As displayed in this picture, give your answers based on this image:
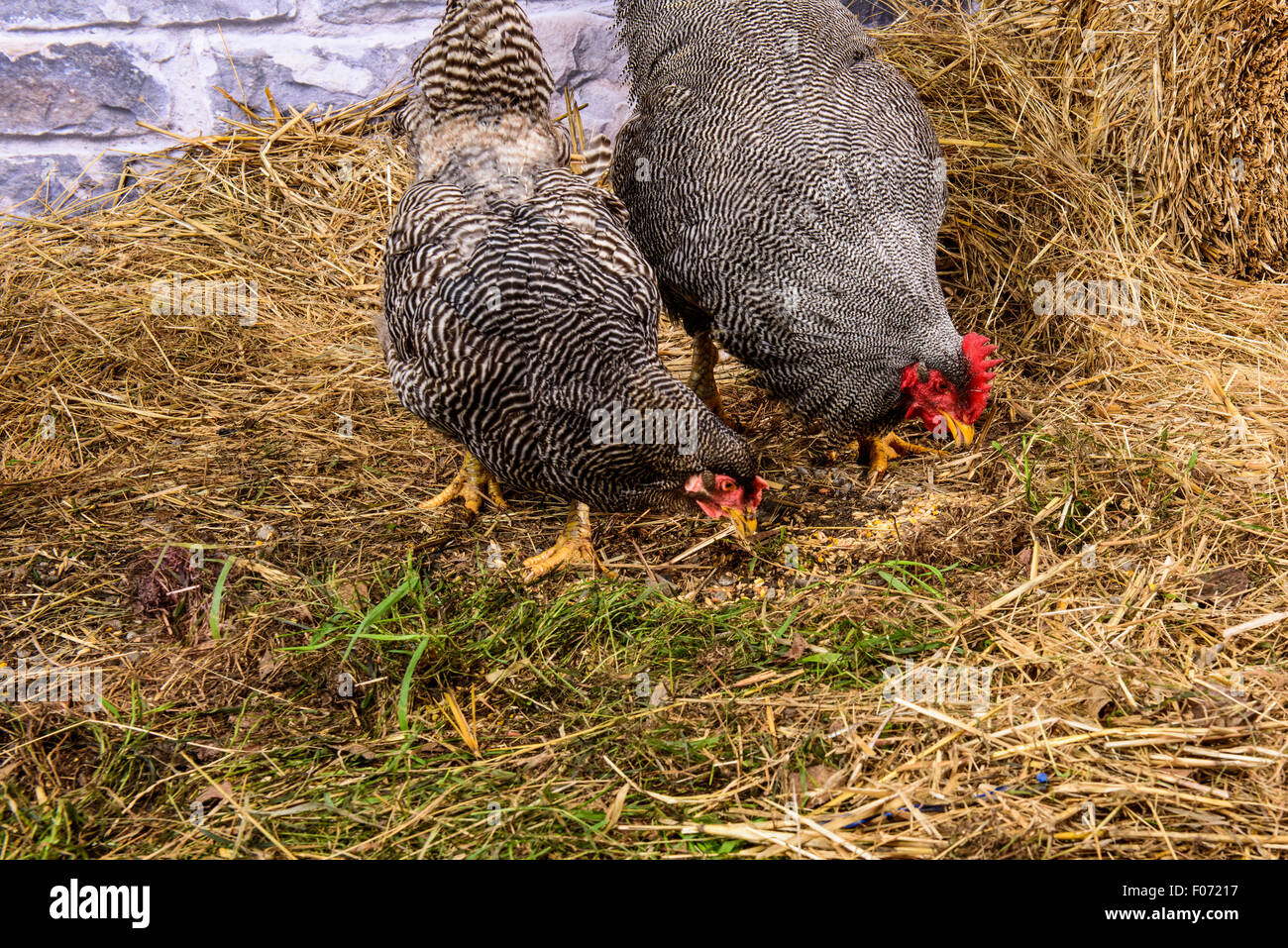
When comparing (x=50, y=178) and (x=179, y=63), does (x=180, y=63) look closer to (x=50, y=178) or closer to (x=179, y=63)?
(x=179, y=63)

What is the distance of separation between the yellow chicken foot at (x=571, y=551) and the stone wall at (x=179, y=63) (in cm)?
268

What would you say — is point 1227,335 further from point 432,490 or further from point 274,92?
point 274,92

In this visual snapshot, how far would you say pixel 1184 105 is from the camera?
458 cm

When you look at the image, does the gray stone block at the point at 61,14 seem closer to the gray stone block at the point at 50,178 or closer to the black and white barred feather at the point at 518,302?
the gray stone block at the point at 50,178

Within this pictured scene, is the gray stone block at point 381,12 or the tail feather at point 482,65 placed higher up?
the gray stone block at point 381,12

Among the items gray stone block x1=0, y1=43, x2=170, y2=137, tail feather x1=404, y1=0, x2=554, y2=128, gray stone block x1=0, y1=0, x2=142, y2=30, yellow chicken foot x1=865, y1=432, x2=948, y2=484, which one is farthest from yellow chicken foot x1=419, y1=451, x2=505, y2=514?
gray stone block x1=0, y1=0, x2=142, y2=30

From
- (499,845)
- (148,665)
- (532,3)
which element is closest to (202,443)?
(148,665)

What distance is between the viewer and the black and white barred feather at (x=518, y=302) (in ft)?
10.4

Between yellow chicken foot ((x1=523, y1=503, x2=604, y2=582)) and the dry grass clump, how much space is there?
0.09m

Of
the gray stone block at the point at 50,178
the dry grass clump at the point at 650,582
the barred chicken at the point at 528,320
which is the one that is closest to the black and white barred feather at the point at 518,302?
the barred chicken at the point at 528,320

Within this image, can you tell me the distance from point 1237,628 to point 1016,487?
1014mm

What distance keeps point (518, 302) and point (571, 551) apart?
1034 millimetres
